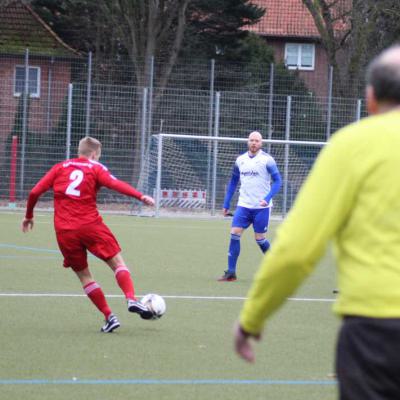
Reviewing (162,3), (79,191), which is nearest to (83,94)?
(162,3)

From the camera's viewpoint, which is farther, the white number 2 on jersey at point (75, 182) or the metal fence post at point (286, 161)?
the metal fence post at point (286, 161)

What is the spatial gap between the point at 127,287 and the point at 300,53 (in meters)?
44.1

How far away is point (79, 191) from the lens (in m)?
9.23

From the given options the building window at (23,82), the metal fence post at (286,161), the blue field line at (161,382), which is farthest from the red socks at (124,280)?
the building window at (23,82)

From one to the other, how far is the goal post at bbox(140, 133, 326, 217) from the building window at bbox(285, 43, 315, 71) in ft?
75.5

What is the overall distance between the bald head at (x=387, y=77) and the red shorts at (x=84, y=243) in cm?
593

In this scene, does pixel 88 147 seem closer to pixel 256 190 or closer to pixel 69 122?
pixel 256 190

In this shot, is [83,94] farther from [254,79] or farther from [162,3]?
[162,3]

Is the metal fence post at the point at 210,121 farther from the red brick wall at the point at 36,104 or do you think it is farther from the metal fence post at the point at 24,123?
the metal fence post at the point at 24,123

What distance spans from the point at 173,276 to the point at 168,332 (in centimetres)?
472

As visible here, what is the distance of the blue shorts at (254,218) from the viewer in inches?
565

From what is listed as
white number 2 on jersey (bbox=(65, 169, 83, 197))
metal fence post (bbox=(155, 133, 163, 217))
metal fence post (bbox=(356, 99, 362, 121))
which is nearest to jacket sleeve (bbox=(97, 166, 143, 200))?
white number 2 on jersey (bbox=(65, 169, 83, 197))

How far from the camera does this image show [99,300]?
9156mm

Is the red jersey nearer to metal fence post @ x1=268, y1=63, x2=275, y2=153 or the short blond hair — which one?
the short blond hair
